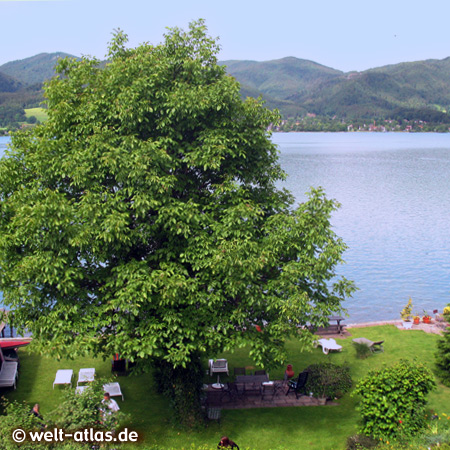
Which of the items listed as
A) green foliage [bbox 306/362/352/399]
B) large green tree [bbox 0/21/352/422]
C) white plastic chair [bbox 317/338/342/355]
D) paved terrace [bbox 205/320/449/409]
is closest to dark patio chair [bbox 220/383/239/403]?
paved terrace [bbox 205/320/449/409]

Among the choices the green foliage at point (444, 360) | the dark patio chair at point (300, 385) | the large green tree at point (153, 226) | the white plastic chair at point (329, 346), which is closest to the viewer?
the large green tree at point (153, 226)

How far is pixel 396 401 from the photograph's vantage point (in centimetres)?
1585

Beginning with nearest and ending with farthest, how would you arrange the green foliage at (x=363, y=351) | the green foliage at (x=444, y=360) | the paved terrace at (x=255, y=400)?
1. the paved terrace at (x=255, y=400)
2. the green foliage at (x=444, y=360)
3. the green foliage at (x=363, y=351)

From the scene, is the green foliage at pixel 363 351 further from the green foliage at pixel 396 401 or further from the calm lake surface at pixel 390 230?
the calm lake surface at pixel 390 230

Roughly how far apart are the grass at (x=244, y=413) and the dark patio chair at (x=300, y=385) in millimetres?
779

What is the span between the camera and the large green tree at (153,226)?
583 inches

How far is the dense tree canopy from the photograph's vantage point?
48.6 feet

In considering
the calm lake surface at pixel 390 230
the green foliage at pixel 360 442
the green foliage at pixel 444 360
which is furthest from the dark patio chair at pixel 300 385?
the calm lake surface at pixel 390 230

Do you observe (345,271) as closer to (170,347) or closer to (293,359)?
(293,359)

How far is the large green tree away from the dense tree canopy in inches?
2.1

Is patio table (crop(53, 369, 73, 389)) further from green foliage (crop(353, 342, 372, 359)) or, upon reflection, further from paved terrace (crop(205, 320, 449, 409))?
green foliage (crop(353, 342, 372, 359))

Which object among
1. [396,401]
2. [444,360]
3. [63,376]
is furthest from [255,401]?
[444,360]

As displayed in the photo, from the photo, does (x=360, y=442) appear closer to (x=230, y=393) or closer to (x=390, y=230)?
(x=230, y=393)

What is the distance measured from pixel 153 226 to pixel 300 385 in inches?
365
